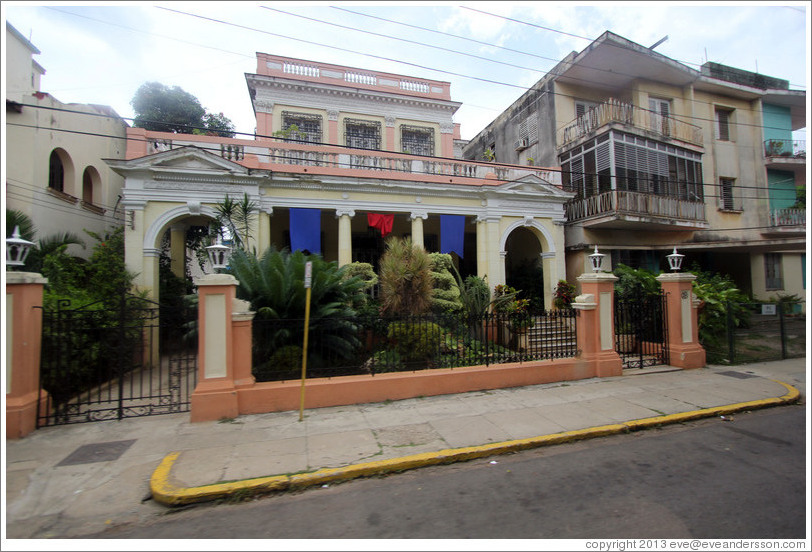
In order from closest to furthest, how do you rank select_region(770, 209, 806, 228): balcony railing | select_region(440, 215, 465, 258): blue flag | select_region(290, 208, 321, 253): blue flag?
1. select_region(290, 208, 321, 253): blue flag
2. select_region(440, 215, 465, 258): blue flag
3. select_region(770, 209, 806, 228): balcony railing

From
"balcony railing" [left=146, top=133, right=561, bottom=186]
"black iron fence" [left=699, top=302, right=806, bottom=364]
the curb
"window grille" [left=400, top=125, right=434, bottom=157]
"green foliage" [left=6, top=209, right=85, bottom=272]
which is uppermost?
"window grille" [left=400, top=125, right=434, bottom=157]

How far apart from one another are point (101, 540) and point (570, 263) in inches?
604

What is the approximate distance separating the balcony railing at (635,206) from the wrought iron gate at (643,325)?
4971mm

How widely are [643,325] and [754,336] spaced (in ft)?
12.5

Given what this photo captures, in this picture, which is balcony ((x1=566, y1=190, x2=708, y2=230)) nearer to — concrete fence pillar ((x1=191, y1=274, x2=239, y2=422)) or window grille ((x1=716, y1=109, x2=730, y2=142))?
window grille ((x1=716, y1=109, x2=730, y2=142))

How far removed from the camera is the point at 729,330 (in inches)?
377

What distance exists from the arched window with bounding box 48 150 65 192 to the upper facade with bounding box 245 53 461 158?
6156mm

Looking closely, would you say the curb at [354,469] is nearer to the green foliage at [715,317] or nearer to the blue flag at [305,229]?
the green foliage at [715,317]

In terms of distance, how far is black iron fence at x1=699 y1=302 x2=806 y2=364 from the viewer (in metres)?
10.1

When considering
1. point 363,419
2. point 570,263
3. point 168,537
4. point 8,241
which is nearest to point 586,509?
point 363,419

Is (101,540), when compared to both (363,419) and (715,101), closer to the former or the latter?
(363,419)

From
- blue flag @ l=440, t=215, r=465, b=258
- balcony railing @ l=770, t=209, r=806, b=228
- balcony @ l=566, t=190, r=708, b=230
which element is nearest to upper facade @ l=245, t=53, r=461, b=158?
blue flag @ l=440, t=215, r=465, b=258

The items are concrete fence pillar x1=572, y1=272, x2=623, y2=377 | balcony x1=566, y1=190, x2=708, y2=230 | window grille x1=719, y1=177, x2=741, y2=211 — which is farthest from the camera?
window grille x1=719, y1=177, x2=741, y2=211

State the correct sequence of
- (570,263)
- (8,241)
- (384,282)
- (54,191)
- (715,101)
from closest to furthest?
(8,241)
(384,282)
(54,191)
(570,263)
(715,101)
